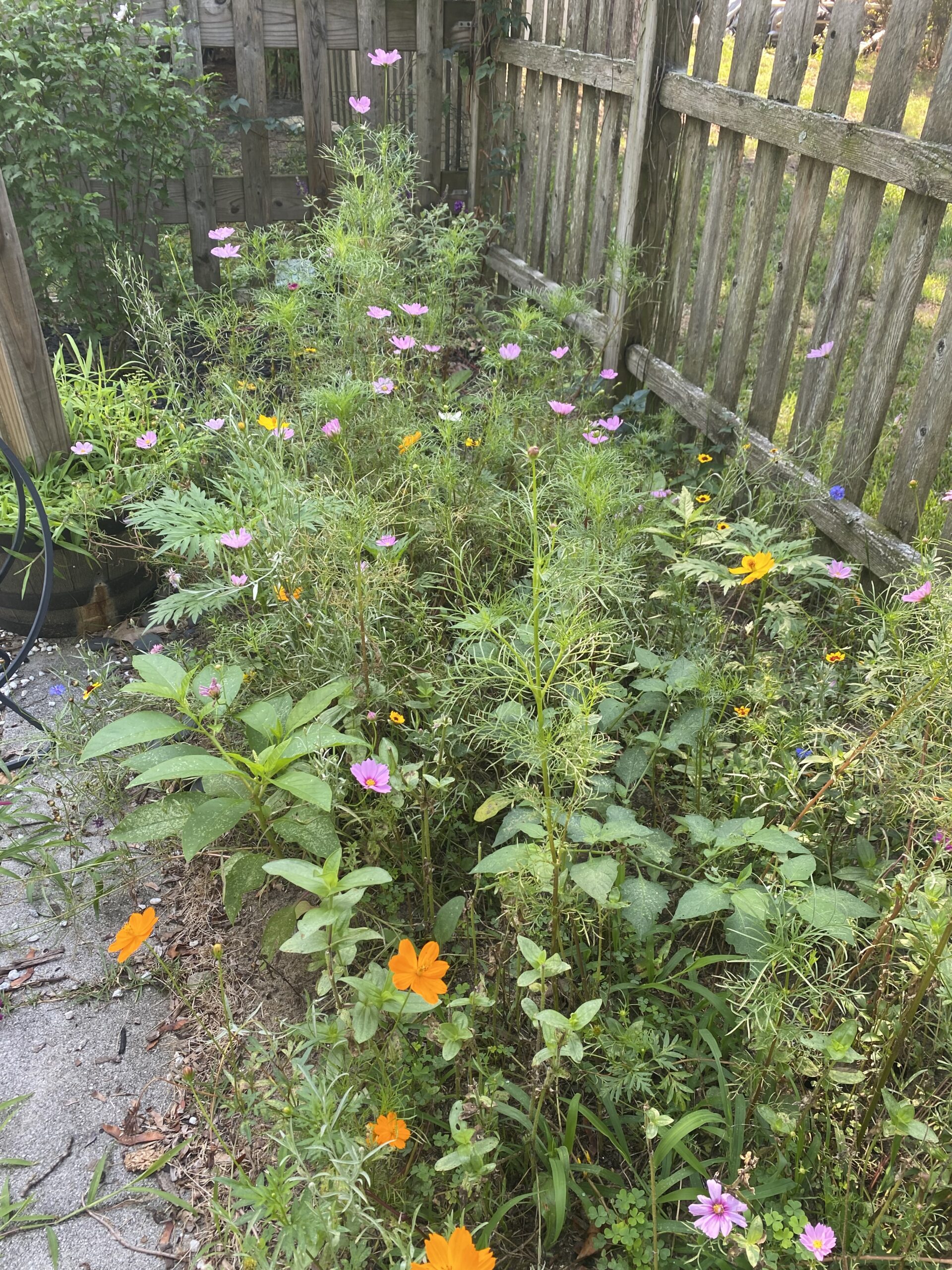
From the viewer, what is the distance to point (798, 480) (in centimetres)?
291

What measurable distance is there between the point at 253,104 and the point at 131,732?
4563 mm

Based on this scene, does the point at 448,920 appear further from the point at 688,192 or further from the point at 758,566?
the point at 688,192

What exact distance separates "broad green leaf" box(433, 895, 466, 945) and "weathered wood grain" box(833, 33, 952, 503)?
1895 millimetres

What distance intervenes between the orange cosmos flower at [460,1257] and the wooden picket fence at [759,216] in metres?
1.99

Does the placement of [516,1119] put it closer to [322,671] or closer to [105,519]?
[322,671]

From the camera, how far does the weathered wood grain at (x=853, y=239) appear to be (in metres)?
2.41

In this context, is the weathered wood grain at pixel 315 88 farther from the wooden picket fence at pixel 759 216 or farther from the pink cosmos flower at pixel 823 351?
the pink cosmos flower at pixel 823 351

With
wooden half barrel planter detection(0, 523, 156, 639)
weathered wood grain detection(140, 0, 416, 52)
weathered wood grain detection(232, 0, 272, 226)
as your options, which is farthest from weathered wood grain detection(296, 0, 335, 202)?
wooden half barrel planter detection(0, 523, 156, 639)

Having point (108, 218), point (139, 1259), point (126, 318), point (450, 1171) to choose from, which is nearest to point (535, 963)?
point (450, 1171)

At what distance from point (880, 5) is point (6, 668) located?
10504 mm

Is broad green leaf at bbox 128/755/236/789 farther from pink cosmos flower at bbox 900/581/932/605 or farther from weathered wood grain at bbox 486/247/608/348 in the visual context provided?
weathered wood grain at bbox 486/247/608/348

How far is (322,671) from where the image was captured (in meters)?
2.15

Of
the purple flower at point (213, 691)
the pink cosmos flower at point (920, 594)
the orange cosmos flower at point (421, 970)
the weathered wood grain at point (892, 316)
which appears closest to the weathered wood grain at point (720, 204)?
the weathered wood grain at point (892, 316)

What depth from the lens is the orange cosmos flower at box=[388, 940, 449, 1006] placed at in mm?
1277
